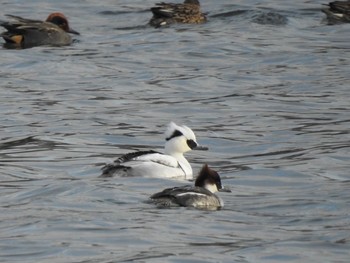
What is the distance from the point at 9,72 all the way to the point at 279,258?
45.0ft

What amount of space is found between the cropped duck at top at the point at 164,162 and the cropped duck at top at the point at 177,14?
12534 millimetres

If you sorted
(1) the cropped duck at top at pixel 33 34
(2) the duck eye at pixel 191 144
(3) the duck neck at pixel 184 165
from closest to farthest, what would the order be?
(3) the duck neck at pixel 184 165 → (2) the duck eye at pixel 191 144 → (1) the cropped duck at top at pixel 33 34

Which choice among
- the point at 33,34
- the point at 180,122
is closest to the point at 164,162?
the point at 180,122

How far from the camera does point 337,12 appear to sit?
3102 centimetres

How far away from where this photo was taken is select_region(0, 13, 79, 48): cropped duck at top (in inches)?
1144

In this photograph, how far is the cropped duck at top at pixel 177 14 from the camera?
1204 inches

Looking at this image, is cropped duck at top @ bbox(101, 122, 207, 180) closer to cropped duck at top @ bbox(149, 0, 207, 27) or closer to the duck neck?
the duck neck

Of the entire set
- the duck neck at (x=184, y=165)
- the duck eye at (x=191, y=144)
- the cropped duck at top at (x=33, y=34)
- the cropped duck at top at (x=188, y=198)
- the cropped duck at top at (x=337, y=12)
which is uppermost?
A: the cropped duck at top at (x=188, y=198)

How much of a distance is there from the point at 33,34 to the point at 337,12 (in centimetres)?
619

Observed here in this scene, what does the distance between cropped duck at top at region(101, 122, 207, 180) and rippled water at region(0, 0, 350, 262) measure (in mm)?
181

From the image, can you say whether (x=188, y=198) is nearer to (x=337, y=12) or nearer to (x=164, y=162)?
(x=164, y=162)

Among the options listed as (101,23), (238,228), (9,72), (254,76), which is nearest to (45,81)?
(9,72)

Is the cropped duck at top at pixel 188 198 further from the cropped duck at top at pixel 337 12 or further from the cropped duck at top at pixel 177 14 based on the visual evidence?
the cropped duck at top at pixel 337 12

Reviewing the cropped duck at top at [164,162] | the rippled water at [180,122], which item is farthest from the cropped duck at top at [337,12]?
the cropped duck at top at [164,162]
